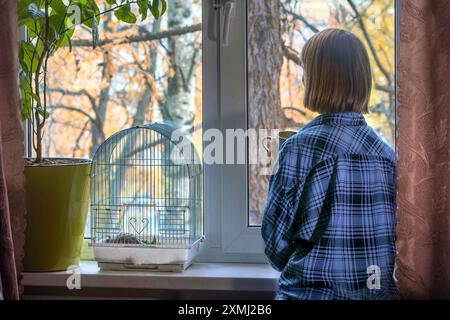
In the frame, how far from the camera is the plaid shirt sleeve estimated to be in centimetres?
169

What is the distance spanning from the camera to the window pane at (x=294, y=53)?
2143 millimetres

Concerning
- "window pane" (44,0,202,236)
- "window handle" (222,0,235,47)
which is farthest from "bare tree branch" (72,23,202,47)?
"window handle" (222,0,235,47)

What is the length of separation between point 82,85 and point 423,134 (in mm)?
A: 1117

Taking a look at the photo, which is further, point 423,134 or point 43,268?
point 43,268

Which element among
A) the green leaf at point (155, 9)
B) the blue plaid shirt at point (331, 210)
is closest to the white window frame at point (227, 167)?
the green leaf at point (155, 9)

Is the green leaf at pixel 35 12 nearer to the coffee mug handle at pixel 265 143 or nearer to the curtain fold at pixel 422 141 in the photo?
the coffee mug handle at pixel 265 143

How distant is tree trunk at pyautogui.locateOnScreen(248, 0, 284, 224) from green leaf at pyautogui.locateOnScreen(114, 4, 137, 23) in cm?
36

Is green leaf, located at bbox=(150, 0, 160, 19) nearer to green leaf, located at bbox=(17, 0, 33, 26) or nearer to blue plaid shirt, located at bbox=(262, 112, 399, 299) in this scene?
green leaf, located at bbox=(17, 0, 33, 26)

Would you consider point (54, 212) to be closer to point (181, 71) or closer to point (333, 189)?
point (181, 71)

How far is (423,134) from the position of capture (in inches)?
69.3
